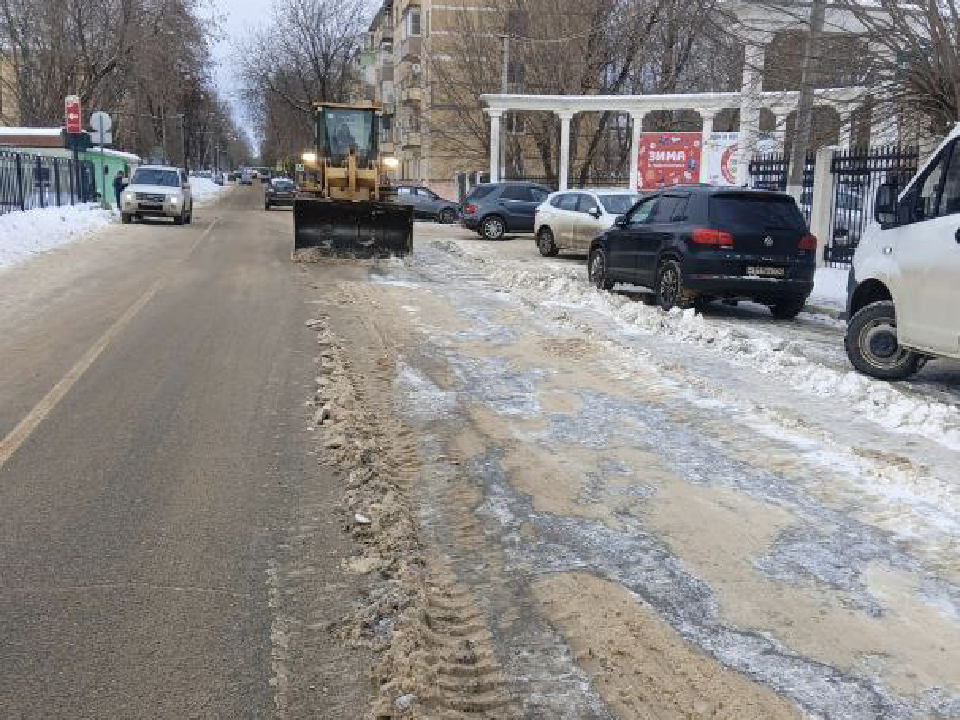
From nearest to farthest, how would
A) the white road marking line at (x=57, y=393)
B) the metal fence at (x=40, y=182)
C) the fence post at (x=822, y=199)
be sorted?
the white road marking line at (x=57, y=393) → the fence post at (x=822, y=199) → the metal fence at (x=40, y=182)

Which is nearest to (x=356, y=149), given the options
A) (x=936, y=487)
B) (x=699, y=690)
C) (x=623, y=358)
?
(x=623, y=358)

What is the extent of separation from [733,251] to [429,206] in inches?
1054

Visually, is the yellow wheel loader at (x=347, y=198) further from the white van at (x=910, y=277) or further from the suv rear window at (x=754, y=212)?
the white van at (x=910, y=277)

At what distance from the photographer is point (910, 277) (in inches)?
300

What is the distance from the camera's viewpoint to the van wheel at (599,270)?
14442 mm

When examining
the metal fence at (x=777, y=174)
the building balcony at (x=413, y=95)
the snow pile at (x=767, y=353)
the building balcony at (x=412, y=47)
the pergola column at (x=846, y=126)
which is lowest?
the snow pile at (x=767, y=353)

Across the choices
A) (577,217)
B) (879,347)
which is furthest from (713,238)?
(577,217)

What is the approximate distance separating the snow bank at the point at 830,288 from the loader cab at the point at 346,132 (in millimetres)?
11512

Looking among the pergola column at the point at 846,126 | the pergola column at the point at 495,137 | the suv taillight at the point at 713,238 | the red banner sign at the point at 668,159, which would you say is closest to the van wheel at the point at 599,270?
the suv taillight at the point at 713,238

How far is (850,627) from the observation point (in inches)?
143

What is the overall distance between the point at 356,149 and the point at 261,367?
1588 cm

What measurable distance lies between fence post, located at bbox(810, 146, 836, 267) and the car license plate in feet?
19.3

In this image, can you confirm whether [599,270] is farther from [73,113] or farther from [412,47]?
[412,47]

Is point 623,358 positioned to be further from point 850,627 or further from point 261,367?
point 850,627
